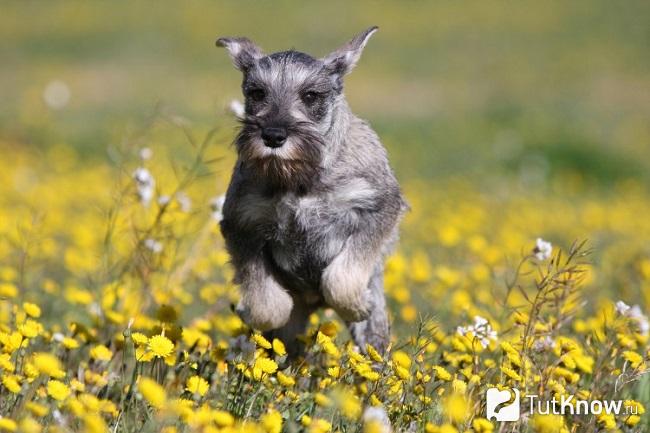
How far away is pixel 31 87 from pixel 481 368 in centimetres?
2100

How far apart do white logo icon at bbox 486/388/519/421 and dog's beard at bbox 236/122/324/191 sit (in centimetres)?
137

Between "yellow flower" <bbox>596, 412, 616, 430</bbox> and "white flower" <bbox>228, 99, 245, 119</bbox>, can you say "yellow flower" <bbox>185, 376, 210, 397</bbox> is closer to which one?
"yellow flower" <bbox>596, 412, 616, 430</bbox>

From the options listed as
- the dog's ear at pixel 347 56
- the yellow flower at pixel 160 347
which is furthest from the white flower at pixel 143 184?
the yellow flower at pixel 160 347

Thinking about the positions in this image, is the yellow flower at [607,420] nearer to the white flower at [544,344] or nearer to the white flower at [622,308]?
the white flower at [544,344]

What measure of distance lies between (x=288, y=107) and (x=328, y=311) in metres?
1.77

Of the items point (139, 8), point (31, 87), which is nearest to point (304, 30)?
point (139, 8)

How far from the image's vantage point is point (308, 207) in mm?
4340

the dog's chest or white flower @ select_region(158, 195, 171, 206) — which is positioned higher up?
white flower @ select_region(158, 195, 171, 206)

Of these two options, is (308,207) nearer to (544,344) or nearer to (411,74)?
(544,344)

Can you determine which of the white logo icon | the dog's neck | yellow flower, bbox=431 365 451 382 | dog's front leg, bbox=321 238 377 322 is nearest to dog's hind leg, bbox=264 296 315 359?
dog's front leg, bbox=321 238 377 322

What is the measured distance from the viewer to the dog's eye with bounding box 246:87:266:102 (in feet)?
14.4

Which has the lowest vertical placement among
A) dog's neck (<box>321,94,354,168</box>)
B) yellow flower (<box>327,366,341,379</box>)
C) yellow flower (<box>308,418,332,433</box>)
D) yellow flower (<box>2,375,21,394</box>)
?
yellow flower (<box>308,418,332,433</box>)

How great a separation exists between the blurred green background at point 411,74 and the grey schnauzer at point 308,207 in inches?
325

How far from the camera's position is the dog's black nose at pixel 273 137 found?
13.1ft
